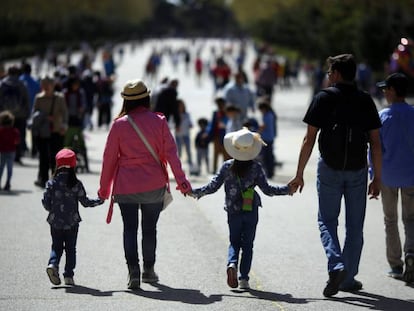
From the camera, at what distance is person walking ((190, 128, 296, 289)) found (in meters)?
8.59

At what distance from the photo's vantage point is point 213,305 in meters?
8.06

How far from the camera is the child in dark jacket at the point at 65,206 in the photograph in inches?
349

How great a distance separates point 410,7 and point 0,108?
27673 millimetres

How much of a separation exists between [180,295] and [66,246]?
1.09 m

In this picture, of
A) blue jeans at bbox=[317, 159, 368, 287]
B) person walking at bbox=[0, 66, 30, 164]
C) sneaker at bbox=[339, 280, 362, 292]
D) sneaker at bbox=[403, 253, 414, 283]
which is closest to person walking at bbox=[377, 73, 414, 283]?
sneaker at bbox=[403, 253, 414, 283]

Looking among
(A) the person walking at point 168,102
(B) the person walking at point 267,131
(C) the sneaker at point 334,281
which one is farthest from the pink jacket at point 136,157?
(A) the person walking at point 168,102

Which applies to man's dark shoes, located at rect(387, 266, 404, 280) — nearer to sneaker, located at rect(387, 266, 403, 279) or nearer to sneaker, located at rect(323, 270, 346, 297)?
sneaker, located at rect(387, 266, 403, 279)

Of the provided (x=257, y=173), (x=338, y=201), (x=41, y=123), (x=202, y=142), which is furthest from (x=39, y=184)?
(x=338, y=201)

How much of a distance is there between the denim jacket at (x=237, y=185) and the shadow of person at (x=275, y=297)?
25.8 inches

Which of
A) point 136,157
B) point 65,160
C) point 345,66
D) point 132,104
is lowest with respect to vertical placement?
point 65,160

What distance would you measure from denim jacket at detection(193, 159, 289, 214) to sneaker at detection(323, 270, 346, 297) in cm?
80

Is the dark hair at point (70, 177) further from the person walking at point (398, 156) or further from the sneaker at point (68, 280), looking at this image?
the person walking at point (398, 156)

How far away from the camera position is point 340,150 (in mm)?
8344

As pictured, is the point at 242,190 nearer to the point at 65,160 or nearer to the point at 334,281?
the point at 334,281
